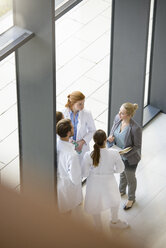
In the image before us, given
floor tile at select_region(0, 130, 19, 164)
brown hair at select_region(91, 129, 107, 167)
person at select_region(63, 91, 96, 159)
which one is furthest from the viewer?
floor tile at select_region(0, 130, 19, 164)

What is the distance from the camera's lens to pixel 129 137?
192 inches

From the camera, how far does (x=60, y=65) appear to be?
26.5 ft

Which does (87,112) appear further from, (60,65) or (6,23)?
(60,65)

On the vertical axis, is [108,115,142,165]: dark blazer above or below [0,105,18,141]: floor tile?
above

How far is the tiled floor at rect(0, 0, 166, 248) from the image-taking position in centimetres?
533

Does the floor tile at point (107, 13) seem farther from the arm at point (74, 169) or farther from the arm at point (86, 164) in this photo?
the arm at point (74, 169)

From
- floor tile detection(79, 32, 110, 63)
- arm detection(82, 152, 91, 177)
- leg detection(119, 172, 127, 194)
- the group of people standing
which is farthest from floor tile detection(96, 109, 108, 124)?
arm detection(82, 152, 91, 177)

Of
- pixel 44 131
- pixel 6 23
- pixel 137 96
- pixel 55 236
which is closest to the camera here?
pixel 55 236

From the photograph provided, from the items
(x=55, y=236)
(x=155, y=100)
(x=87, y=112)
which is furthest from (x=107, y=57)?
(x=55, y=236)

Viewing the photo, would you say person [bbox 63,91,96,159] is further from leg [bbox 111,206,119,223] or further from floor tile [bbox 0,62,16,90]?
floor tile [bbox 0,62,16,90]

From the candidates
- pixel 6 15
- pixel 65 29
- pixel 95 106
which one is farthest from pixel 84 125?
pixel 65 29

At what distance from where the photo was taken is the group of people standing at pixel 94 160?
14.3ft

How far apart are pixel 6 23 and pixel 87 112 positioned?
57.5 inches

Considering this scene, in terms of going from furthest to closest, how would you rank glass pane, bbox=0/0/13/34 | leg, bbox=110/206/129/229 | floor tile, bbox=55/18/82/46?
floor tile, bbox=55/18/82/46, leg, bbox=110/206/129/229, glass pane, bbox=0/0/13/34
